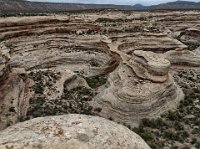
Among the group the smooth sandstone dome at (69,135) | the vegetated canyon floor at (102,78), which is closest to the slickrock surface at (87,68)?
the vegetated canyon floor at (102,78)

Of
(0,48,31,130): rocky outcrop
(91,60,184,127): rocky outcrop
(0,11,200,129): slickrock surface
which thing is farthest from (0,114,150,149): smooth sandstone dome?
(91,60,184,127): rocky outcrop

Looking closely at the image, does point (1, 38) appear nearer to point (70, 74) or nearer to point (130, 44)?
point (70, 74)

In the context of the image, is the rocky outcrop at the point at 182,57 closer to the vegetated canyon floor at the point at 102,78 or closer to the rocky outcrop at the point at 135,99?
the vegetated canyon floor at the point at 102,78

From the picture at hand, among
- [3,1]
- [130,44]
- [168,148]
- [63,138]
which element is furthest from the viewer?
[3,1]

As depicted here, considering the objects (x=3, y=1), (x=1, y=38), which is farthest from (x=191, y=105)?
(x=3, y=1)

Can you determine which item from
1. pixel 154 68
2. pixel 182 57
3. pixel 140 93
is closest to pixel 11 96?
pixel 140 93

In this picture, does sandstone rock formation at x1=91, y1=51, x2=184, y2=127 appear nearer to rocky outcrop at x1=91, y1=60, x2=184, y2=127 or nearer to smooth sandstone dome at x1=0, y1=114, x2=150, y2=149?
rocky outcrop at x1=91, y1=60, x2=184, y2=127
